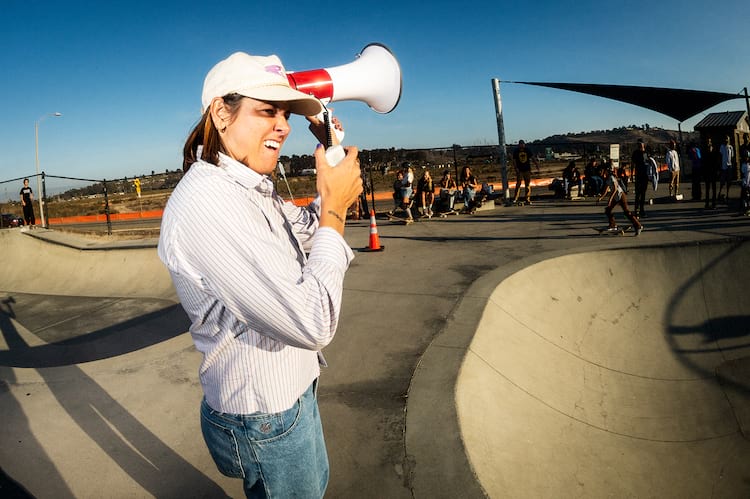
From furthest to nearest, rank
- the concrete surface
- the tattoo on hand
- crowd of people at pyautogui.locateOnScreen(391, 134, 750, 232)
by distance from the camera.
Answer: crowd of people at pyautogui.locateOnScreen(391, 134, 750, 232), the concrete surface, the tattoo on hand

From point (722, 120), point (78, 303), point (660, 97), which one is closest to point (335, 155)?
point (660, 97)

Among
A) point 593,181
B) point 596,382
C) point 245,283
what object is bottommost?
point 596,382

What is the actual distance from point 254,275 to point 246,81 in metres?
0.64

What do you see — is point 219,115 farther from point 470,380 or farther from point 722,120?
point 722,120

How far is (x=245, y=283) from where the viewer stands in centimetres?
113

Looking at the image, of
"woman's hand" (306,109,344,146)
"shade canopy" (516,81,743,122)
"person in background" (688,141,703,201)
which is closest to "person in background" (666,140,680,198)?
"person in background" (688,141,703,201)

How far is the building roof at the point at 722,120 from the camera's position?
49.1 ft

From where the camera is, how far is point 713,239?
7562 millimetres

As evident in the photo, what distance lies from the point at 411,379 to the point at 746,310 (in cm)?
585

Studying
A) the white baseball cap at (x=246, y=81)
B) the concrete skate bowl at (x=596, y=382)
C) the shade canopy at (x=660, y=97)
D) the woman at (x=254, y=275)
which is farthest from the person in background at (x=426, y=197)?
the white baseball cap at (x=246, y=81)

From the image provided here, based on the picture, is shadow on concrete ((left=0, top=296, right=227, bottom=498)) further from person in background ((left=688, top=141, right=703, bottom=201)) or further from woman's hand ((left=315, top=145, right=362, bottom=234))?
person in background ((left=688, top=141, right=703, bottom=201))

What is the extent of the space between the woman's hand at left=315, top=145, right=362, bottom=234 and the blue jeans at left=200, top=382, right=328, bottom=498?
629mm

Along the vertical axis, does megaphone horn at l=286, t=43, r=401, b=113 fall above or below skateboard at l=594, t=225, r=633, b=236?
above

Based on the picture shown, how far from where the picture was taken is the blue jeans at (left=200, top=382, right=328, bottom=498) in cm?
137
